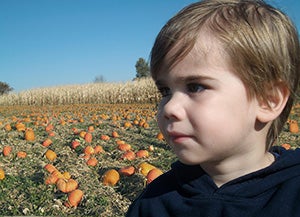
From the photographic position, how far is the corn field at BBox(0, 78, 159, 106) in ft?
63.2

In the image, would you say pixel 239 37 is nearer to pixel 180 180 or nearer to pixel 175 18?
pixel 175 18

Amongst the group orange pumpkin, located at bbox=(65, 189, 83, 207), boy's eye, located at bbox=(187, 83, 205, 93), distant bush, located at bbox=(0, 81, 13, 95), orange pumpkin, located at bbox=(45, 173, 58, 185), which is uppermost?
distant bush, located at bbox=(0, 81, 13, 95)

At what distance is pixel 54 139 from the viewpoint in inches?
241

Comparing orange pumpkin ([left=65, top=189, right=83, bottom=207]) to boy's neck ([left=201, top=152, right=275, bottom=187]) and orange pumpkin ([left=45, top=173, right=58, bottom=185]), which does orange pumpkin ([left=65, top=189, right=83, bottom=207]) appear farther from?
boy's neck ([left=201, top=152, right=275, bottom=187])

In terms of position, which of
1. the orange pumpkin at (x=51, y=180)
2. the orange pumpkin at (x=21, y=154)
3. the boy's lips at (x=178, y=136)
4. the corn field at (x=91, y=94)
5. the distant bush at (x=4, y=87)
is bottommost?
the orange pumpkin at (x=51, y=180)

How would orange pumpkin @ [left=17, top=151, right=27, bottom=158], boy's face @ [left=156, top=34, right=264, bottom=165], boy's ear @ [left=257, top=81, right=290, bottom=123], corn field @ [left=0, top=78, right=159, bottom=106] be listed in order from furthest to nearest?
corn field @ [left=0, top=78, right=159, bottom=106], orange pumpkin @ [left=17, top=151, right=27, bottom=158], boy's ear @ [left=257, top=81, right=290, bottom=123], boy's face @ [left=156, top=34, right=264, bottom=165]

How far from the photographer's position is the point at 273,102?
177 cm

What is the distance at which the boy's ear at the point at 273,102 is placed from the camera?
174cm

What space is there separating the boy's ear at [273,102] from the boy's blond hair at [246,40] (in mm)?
15

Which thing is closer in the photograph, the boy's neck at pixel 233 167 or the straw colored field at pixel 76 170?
the boy's neck at pixel 233 167

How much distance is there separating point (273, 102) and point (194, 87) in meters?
0.40

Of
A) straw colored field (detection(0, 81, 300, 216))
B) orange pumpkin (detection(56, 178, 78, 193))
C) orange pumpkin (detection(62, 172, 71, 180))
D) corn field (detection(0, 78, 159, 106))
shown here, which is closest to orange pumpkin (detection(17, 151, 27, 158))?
straw colored field (detection(0, 81, 300, 216))

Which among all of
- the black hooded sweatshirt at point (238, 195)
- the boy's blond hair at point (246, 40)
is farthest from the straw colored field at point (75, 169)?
the boy's blond hair at point (246, 40)

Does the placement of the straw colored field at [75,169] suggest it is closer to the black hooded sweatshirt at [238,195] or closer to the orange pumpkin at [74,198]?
the orange pumpkin at [74,198]
